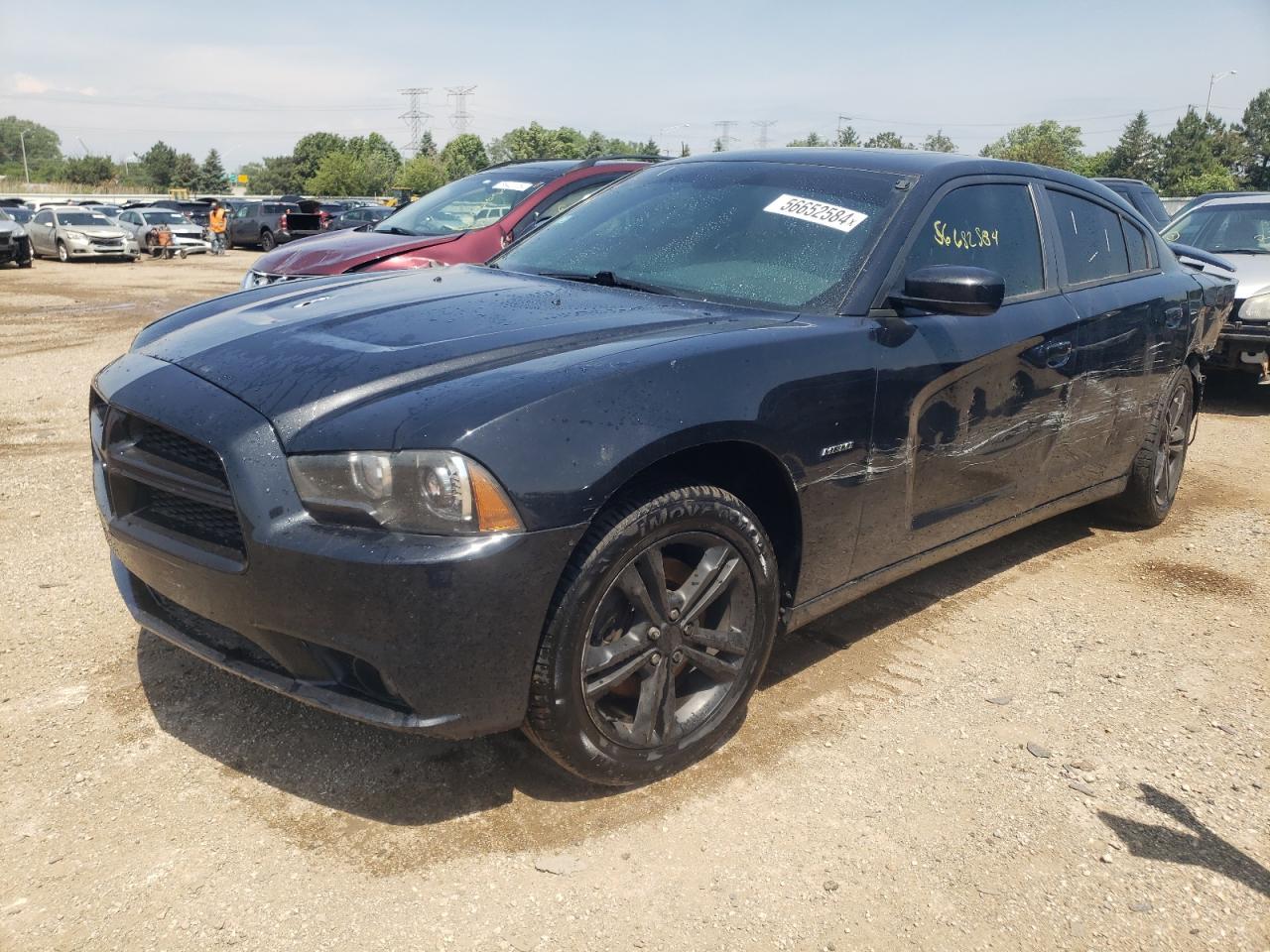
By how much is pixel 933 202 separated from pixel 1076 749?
1.80m

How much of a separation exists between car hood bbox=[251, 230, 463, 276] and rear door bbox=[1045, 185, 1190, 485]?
4.25 metres

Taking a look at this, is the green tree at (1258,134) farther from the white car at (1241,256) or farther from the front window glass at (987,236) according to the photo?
the front window glass at (987,236)

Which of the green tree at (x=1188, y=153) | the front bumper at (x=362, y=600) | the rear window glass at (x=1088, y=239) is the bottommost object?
the front bumper at (x=362, y=600)

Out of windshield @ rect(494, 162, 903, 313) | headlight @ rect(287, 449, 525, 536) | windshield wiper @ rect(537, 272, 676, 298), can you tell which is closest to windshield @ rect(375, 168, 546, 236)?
windshield @ rect(494, 162, 903, 313)

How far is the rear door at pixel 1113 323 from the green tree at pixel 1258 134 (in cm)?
9015

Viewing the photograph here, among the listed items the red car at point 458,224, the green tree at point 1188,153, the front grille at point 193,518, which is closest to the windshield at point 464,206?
the red car at point 458,224

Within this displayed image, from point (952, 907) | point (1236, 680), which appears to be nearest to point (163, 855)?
point (952, 907)

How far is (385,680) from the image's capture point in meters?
2.26

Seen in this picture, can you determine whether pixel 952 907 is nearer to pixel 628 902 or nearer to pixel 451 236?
pixel 628 902

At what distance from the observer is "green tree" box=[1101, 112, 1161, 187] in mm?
83375

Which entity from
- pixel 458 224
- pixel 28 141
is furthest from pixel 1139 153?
pixel 28 141

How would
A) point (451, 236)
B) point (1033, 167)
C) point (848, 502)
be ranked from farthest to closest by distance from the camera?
point (451, 236)
point (1033, 167)
point (848, 502)

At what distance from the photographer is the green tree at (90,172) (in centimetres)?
9444

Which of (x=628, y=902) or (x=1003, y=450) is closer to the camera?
(x=628, y=902)
